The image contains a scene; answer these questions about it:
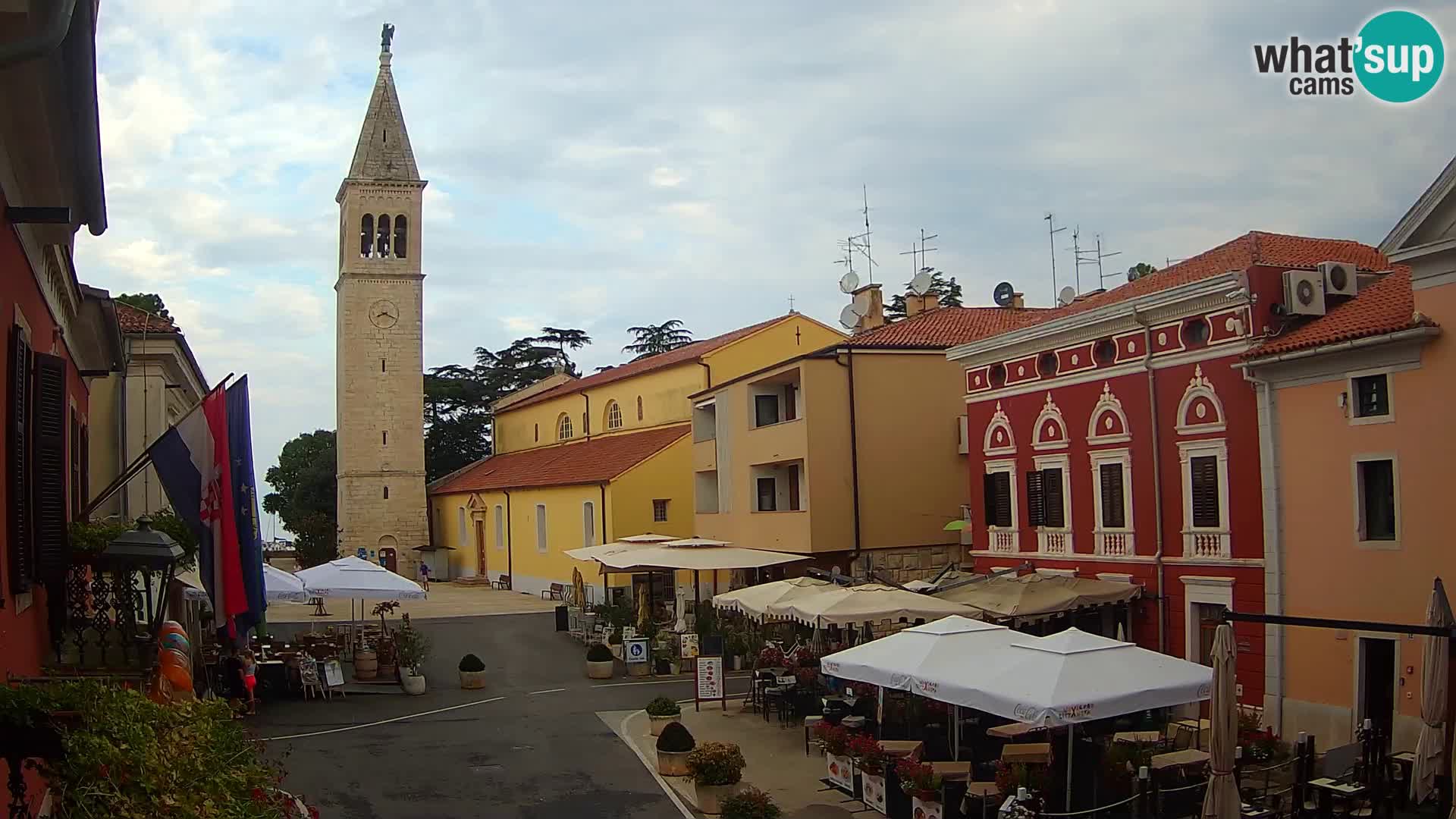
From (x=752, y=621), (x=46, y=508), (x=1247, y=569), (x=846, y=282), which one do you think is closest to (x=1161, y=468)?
(x=1247, y=569)

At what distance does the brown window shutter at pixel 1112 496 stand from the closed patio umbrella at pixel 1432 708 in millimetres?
9417

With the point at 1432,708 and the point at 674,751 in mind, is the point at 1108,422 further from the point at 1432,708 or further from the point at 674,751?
the point at 674,751

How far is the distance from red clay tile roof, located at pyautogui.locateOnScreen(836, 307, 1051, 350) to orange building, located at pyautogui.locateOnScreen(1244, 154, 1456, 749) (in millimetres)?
14424

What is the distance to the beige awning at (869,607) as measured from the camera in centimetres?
2031

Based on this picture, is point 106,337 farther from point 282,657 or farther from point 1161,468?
point 1161,468

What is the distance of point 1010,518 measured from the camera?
2703 centimetres

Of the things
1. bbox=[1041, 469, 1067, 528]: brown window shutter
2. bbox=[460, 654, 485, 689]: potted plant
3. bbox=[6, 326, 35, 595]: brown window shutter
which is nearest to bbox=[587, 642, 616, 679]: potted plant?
bbox=[460, 654, 485, 689]: potted plant

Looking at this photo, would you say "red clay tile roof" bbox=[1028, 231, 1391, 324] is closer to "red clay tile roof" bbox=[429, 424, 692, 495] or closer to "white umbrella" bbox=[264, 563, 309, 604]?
"white umbrella" bbox=[264, 563, 309, 604]

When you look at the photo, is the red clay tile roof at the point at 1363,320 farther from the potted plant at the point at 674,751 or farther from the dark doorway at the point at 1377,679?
the potted plant at the point at 674,751

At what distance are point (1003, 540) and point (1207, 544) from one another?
6.38m

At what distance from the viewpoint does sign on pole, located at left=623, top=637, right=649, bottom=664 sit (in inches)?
1131

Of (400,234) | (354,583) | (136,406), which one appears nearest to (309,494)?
(400,234)

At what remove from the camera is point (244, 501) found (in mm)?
12484

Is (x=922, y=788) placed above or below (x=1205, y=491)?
below
